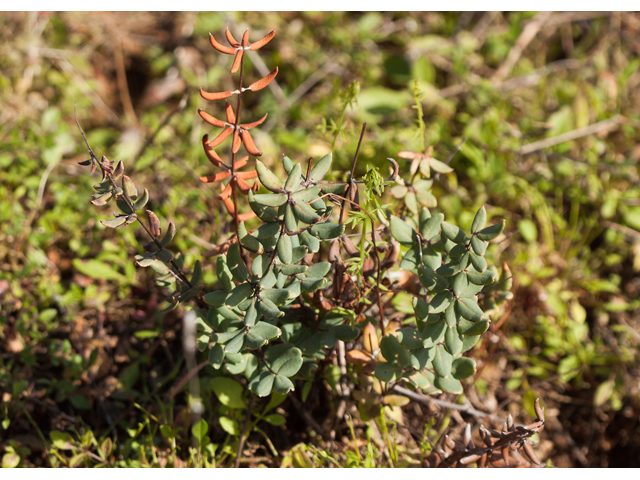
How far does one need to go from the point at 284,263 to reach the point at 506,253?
1.74m

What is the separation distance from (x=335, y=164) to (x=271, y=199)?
1.43m

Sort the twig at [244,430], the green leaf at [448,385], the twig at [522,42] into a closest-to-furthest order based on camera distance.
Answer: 1. the green leaf at [448,385]
2. the twig at [244,430]
3. the twig at [522,42]

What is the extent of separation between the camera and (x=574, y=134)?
2.92m

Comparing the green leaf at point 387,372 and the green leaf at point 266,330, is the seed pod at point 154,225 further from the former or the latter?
the green leaf at point 387,372

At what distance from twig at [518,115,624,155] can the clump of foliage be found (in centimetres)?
136

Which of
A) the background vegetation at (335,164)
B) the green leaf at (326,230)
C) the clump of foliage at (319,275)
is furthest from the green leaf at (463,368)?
the green leaf at (326,230)

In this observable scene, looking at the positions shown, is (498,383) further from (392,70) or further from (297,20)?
(297,20)

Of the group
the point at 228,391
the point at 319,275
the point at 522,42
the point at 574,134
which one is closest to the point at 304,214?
the point at 319,275

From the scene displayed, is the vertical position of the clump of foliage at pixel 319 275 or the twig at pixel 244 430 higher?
the clump of foliage at pixel 319 275

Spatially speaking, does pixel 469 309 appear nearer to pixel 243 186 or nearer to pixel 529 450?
pixel 529 450

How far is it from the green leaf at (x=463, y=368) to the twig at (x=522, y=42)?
2408 mm

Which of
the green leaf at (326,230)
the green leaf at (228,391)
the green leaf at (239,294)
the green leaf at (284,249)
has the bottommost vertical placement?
the green leaf at (228,391)

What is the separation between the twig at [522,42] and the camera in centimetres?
341

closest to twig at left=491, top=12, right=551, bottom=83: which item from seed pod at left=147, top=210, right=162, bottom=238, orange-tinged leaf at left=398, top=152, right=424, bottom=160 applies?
orange-tinged leaf at left=398, top=152, right=424, bottom=160
